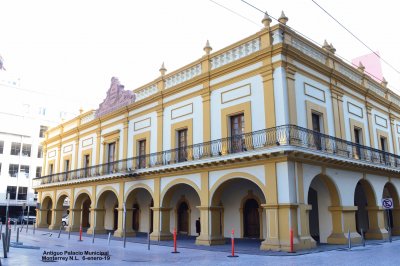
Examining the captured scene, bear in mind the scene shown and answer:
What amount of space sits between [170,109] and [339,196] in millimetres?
9500

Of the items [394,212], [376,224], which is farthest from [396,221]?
[376,224]

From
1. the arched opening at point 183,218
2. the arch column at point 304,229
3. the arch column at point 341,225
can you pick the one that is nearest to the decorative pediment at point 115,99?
the arched opening at point 183,218

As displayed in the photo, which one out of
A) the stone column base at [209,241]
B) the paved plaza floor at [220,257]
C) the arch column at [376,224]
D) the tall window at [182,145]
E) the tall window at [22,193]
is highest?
the tall window at [182,145]

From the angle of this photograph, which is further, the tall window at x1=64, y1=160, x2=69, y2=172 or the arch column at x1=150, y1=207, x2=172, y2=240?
the tall window at x1=64, y1=160, x2=69, y2=172

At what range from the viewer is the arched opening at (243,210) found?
17609 mm

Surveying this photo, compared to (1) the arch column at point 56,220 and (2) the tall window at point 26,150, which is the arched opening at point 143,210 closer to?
(1) the arch column at point 56,220

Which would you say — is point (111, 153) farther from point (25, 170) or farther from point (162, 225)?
point (25, 170)

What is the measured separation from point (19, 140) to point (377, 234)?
42.8m

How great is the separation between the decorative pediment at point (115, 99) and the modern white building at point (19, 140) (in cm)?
2472

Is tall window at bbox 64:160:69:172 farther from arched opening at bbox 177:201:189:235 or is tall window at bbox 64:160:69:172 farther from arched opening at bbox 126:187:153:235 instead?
arched opening at bbox 177:201:189:235

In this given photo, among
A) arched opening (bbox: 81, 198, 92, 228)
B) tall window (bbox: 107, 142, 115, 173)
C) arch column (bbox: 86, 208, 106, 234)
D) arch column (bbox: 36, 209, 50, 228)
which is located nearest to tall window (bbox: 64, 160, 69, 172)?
arched opening (bbox: 81, 198, 92, 228)

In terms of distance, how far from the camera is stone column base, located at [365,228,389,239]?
17.9 metres

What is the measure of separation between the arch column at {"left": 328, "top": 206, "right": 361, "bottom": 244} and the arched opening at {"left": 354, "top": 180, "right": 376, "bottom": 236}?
2862 mm

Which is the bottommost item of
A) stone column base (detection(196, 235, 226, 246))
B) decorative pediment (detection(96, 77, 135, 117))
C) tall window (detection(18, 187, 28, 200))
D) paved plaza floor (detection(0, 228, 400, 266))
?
paved plaza floor (detection(0, 228, 400, 266))
